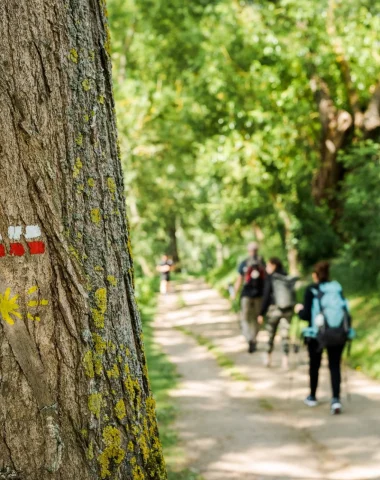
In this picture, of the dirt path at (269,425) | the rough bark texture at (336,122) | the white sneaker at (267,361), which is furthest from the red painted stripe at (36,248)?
the rough bark texture at (336,122)

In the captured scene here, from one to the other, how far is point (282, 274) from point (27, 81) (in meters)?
9.01

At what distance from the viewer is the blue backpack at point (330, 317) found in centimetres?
848

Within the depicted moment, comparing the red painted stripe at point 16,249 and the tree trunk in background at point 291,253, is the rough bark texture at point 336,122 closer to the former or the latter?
the tree trunk in background at point 291,253

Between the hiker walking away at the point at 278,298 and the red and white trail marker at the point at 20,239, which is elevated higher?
the red and white trail marker at the point at 20,239

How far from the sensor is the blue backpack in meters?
8.48

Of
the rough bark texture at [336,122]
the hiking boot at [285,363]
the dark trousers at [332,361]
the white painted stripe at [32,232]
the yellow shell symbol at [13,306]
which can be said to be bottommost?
the hiking boot at [285,363]

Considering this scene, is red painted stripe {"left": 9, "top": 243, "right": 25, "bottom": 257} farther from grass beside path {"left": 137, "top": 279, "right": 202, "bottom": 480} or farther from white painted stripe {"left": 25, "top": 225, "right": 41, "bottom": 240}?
grass beside path {"left": 137, "top": 279, "right": 202, "bottom": 480}

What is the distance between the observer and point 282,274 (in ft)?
37.0

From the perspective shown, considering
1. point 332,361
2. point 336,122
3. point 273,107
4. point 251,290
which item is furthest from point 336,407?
point 273,107

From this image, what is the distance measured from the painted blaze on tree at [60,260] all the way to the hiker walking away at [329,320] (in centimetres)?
599

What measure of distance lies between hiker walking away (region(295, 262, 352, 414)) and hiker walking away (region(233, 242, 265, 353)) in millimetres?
3904

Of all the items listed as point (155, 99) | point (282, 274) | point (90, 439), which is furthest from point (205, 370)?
point (155, 99)

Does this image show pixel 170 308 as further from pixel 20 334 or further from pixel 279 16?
pixel 20 334

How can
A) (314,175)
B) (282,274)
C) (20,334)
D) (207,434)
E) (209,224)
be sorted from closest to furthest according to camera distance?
1. (20,334)
2. (207,434)
3. (282,274)
4. (314,175)
5. (209,224)
